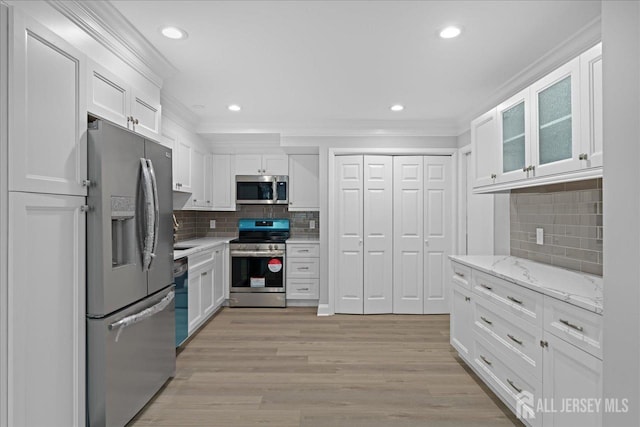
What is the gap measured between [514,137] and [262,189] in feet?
11.2

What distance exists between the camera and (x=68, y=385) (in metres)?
1.80

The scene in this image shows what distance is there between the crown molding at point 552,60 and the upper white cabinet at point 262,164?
2643 millimetres

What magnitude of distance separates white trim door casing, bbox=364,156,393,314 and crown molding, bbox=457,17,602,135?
4.50 ft

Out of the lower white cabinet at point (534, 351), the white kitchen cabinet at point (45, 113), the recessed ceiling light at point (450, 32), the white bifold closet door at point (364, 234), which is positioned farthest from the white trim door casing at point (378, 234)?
the white kitchen cabinet at point (45, 113)

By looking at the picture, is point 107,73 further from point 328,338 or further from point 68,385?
point 328,338

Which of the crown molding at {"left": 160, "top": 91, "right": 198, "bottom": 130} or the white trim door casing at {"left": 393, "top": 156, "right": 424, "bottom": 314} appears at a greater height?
the crown molding at {"left": 160, "top": 91, "right": 198, "bottom": 130}

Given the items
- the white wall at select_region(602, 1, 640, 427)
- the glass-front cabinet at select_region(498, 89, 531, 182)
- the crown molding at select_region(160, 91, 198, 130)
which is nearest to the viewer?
the white wall at select_region(602, 1, 640, 427)

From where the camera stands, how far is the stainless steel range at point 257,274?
194 inches

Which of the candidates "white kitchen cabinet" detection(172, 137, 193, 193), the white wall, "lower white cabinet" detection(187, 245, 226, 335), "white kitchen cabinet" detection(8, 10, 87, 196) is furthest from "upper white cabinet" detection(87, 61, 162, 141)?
the white wall

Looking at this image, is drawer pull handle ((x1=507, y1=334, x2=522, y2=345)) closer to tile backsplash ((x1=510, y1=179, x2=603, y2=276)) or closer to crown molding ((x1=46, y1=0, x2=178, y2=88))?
tile backsplash ((x1=510, y1=179, x2=603, y2=276))

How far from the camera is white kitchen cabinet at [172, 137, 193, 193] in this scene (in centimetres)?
390

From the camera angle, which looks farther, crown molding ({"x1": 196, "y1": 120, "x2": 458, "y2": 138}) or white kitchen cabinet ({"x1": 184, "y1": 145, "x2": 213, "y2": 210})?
crown molding ({"x1": 196, "y1": 120, "x2": 458, "y2": 138})

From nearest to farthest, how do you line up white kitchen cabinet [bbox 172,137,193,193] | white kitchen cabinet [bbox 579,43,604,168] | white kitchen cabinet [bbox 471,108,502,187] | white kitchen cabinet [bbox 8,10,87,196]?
white kitchen cabinet [bbox 8,10,87,196]
white kitchen cabinet [bbox 579,43,604,168]
white kitchen cabinet [bbox 471,108,502,187]
white kitchen cabinet [bbox 172,137,193,193]

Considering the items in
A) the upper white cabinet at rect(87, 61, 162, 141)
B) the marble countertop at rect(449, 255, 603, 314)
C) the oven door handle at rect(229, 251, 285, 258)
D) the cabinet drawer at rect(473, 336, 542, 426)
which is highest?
the upper white cabinet at rect(87, 61, 162, 141)
